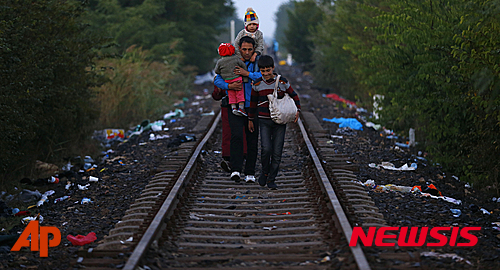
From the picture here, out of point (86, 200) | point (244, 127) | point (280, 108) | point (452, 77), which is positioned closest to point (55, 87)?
point (86, 200)

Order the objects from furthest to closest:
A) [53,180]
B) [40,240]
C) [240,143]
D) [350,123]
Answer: [350,123]
[53,180]
[240,143]
[40,240]

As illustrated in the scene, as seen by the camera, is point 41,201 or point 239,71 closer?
point 239,71

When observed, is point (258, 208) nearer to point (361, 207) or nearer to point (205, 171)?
point (361, 207)

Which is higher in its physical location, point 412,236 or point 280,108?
point 280,108

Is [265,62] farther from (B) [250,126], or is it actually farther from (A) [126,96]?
(A) [126,96]

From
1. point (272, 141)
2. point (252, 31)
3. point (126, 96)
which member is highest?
point (252, 31)

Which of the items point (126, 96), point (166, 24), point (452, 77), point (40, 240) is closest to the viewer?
point (40, 240)

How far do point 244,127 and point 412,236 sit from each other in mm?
3375

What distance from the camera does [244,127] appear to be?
26.7ft

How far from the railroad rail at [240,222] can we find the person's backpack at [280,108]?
0.91 metres

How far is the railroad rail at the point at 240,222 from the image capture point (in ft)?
16.0

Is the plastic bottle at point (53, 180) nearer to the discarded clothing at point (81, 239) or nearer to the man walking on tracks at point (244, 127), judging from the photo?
the man walking on tracks at point (244, 127)

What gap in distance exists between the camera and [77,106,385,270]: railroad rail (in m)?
4.88

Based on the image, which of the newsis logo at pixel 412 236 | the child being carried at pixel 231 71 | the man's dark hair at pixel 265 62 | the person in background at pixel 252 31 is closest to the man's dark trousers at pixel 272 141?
the child being carried at pixel 231 71
